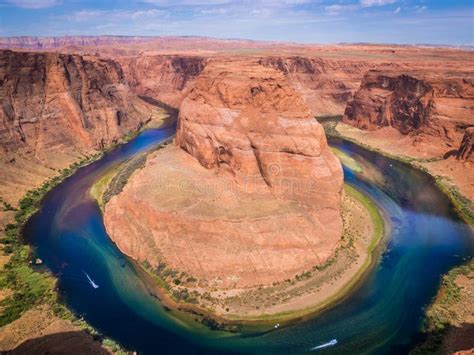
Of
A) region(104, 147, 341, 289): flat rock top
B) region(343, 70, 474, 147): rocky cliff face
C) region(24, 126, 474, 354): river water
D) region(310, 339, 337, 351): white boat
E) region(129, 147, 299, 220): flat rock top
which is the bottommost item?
region(310, 339, 337, 351): white boat

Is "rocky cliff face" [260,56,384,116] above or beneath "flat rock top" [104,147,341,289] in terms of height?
above

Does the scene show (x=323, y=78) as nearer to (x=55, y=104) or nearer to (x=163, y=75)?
(x=163, y=75)

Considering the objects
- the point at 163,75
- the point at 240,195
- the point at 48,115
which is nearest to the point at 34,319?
the point at 240,195

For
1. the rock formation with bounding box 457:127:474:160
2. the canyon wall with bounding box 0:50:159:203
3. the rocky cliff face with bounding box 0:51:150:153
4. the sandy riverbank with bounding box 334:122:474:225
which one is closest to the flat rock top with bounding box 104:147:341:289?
the canyon wall with bounding box 0:50:159:203

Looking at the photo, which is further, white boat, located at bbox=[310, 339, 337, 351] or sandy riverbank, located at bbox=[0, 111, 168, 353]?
white boat, located at bbox=[310, 339, 337, 351]

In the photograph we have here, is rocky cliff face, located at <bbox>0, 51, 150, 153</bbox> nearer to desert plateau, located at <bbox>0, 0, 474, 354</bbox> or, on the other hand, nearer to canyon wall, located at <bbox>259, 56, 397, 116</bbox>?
desert plateau, located at <bbox>0, 0, 474, 354</bbox>

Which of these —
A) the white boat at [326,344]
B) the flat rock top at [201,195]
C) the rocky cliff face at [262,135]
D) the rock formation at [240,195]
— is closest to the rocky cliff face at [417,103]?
the rocky cliff face at [262,135]
